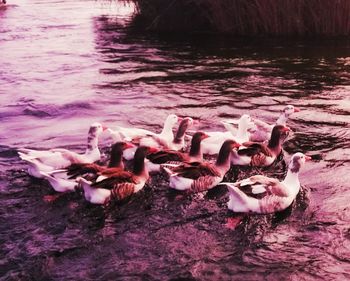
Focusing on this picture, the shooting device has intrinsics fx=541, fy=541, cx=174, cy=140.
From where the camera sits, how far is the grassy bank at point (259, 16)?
2058cm

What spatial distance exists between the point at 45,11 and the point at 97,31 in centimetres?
1100

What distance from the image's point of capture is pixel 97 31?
2723 cm

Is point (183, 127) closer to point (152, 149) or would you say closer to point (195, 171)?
point (152, 149)

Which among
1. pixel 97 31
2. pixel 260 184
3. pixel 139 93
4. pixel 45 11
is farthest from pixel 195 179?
pixel 45 11

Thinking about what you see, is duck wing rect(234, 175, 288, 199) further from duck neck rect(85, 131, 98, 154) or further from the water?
duck neck rect(85, 131, 98, 154)

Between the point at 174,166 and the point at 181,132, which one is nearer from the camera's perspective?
the point at 174,166

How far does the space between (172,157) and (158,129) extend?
10.1 ft

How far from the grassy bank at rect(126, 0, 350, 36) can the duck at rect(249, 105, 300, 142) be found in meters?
9.76

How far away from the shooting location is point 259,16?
71.6 feet

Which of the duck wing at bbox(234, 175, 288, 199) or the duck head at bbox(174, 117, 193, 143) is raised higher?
the duck head at bbox(174, 117, 193, 143)

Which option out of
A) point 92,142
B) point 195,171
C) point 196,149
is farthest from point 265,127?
point 92,142

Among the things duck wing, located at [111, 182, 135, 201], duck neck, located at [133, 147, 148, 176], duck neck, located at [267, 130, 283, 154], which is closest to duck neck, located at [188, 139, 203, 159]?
duck neck, located at [133, 147, 148, 176]

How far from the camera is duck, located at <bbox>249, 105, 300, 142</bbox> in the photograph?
39.0ft

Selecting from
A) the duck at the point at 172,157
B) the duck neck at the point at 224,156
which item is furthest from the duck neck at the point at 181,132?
the duck neck at the point at 224,156
